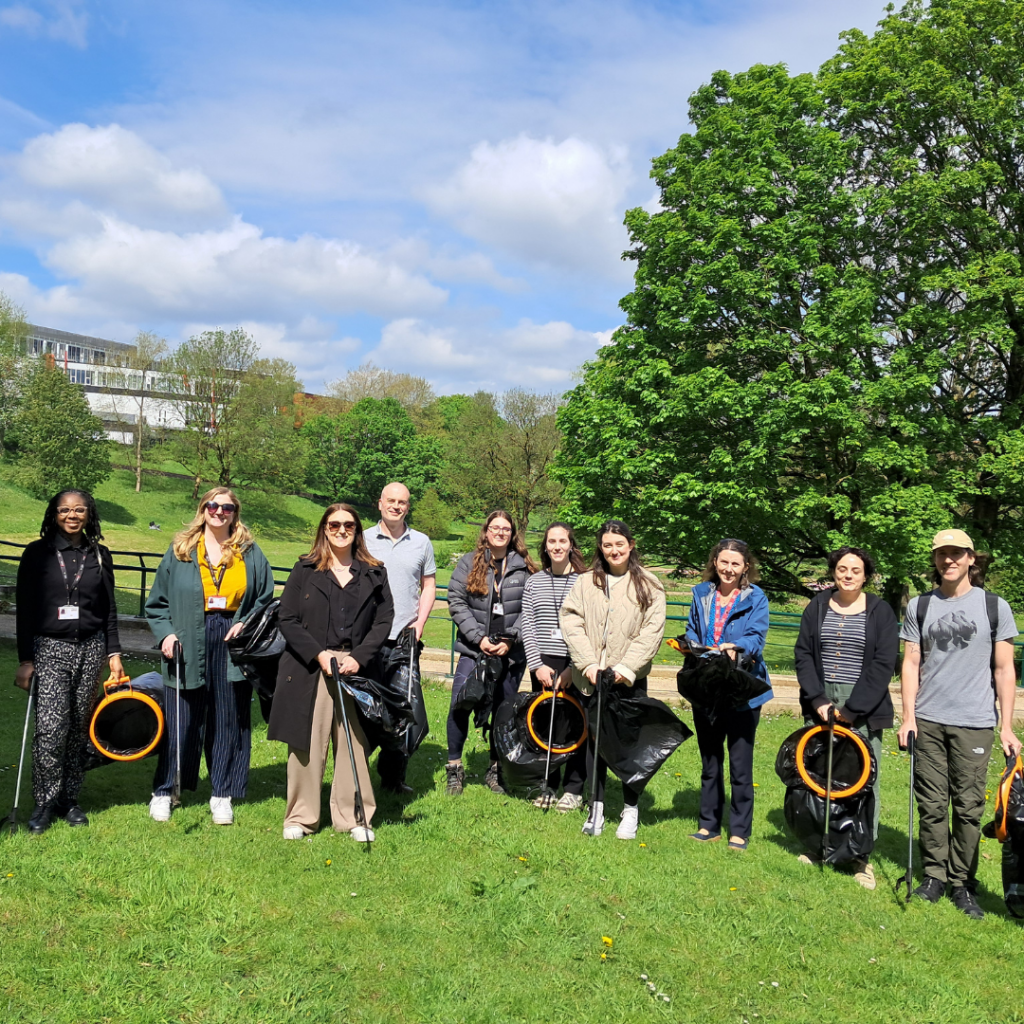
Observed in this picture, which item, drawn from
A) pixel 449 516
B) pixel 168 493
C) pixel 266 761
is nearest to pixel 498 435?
pixel 449 516

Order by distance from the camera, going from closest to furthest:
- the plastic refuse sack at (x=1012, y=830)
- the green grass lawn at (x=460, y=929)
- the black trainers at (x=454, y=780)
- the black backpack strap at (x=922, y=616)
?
the green grass lawn at (x=460, y=929) → the plastic refuse sack at (x=1012, y=830) → the black backpack strap at (x=922, y=616) → the black trainers at (x=454, y=780)

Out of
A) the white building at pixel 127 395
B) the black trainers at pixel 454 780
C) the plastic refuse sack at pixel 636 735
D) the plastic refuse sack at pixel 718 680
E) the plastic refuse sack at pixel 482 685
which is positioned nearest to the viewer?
the plastic refuse sack at pixel 718 680

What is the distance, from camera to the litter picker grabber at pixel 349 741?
16.0 ft

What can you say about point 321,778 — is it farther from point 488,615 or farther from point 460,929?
point 488,615

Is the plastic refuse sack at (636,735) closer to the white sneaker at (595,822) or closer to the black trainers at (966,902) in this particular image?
the white sneaker at (595,822)

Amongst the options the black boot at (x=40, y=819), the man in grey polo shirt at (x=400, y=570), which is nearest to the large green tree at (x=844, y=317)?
the man in grey polo shirt at (x=400, y=570)

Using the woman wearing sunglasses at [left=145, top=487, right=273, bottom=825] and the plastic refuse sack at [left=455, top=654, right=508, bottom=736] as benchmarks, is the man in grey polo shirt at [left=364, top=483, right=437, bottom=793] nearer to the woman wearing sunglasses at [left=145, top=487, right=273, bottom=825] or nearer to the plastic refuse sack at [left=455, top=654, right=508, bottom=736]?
the plastic refuse sack at [left=455, top=654, right=508, bottom=736]

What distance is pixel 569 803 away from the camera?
5750 mm

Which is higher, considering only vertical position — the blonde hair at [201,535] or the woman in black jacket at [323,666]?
the blonde hair at [201,535]

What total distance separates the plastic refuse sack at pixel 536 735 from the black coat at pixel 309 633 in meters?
1.13

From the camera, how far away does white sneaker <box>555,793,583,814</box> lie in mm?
5704

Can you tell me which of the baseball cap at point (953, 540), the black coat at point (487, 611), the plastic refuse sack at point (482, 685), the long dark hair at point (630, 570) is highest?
the baseball cap at point (953, 540)

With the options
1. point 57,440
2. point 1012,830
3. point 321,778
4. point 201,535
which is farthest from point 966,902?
point 57,440

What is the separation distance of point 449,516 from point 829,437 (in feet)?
108
